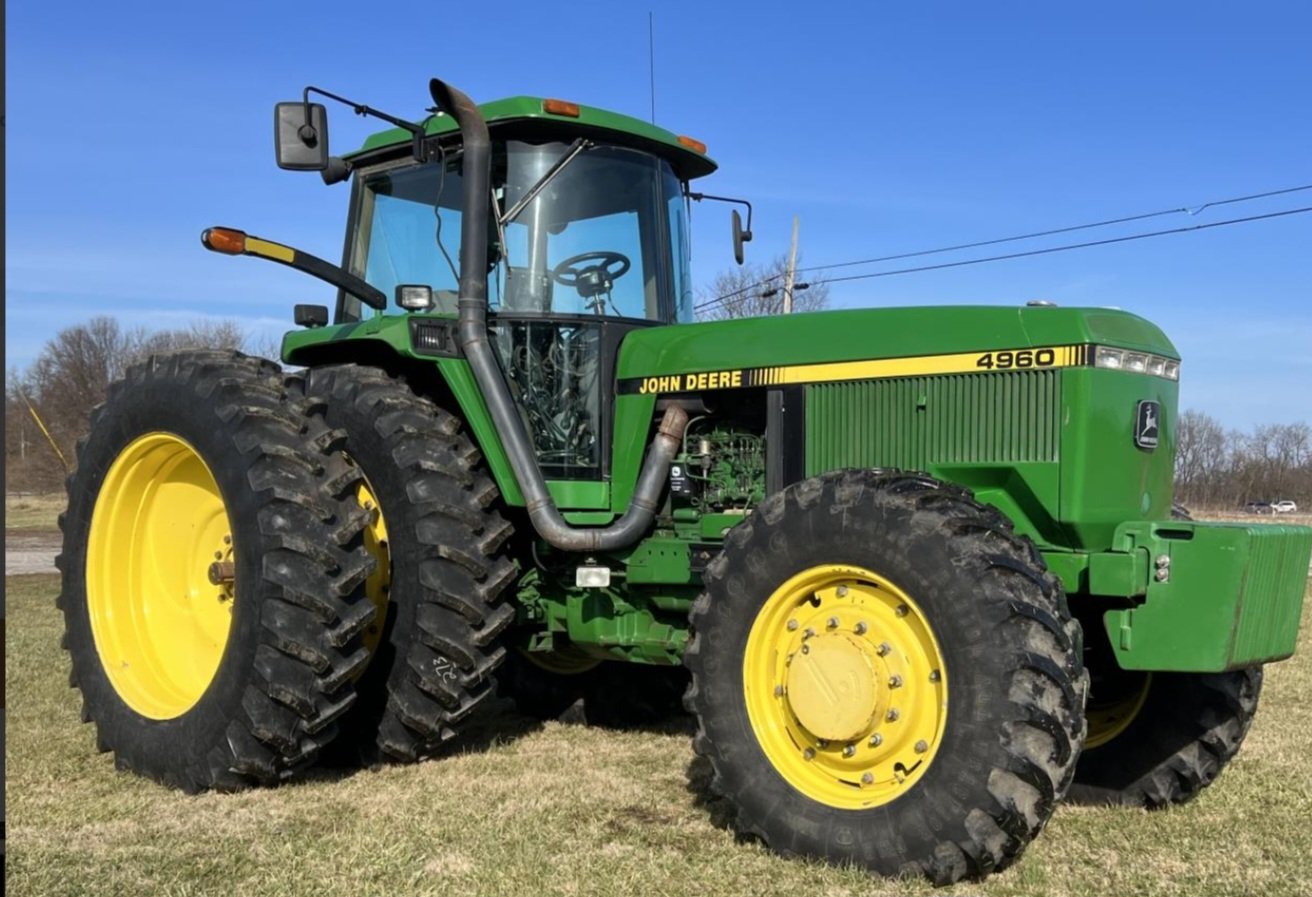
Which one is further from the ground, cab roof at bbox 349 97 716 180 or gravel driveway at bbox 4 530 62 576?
cab roof at bbox 349 97 716 180

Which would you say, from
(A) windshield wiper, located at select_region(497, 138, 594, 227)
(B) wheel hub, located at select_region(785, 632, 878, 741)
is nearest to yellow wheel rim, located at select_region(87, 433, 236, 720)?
(A) windshield wiper, located at select_region(497, 138, 594, 227)

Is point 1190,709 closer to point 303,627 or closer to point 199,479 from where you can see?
point 303,627

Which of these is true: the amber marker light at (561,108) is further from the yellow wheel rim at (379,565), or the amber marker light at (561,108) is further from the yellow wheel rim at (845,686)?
the yellow wheel rim at (845,686)

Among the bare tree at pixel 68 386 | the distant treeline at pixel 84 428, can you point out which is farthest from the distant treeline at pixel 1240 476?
the bare tree at pixel 68 386

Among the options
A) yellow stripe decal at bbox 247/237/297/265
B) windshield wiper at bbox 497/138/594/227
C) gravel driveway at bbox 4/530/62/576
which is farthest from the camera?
gravel driveway at bbox 4/530/62/576

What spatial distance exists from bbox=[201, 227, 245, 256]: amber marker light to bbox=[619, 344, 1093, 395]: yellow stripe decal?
1.83 m

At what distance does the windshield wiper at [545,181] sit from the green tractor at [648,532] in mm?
15

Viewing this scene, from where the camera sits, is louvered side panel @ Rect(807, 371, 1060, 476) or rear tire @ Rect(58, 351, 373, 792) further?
rear tire @ Rect(58, 351, 373, 792)

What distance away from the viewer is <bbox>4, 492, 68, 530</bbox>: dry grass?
29672mm

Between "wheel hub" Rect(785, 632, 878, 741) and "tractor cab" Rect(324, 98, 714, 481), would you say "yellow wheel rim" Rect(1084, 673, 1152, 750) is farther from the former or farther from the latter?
"tractor cab" Rect(324, 98, 714, 481)

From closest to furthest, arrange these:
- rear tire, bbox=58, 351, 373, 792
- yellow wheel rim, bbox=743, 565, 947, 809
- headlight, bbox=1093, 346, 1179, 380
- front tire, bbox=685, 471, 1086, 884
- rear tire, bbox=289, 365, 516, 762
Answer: front tire, bbox=685, 471, 1086, 884
yellow wheel rim, bbox=743, 565, 947, 809
headlight, bbox=1093, 346, 1179, 380
rear tire, bbox=58, 351, 373, 792
rear tire, bbox=289, 365, 516, 762

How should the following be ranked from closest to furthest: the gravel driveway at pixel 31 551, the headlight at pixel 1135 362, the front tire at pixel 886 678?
the front tire at pixel 886 678 < the headlight at pixel 1135 362 < the gravel driveway at pixel 31 551

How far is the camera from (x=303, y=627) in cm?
505

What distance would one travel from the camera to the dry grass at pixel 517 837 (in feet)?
13.2
